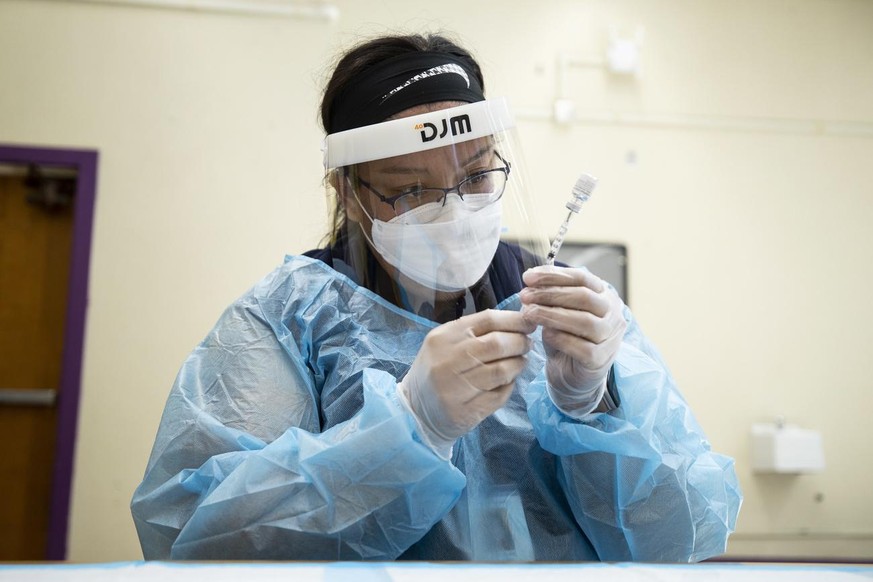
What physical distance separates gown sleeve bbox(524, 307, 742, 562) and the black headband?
1.15ft

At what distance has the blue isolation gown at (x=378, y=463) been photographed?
0.73m

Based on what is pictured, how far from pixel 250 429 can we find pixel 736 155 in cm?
285

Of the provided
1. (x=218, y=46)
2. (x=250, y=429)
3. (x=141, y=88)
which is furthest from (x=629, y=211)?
(x=250, y=429)

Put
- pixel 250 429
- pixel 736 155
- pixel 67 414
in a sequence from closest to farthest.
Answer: pixel 250 429 → pixel 67 414 → pixel 736 155

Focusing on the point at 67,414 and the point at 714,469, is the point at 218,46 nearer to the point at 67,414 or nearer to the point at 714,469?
the point at 67,414

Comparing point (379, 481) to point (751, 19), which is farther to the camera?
point (751, 19)

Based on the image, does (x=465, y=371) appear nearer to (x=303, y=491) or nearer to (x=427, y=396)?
(x=427, y=396)

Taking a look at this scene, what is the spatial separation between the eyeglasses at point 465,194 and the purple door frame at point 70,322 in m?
2.28

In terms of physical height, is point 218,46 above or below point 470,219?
above

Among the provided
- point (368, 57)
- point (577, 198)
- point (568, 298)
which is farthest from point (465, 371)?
point (368, 57)

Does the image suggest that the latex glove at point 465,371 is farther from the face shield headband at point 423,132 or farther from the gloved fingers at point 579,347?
the face shield headband at point 423,132

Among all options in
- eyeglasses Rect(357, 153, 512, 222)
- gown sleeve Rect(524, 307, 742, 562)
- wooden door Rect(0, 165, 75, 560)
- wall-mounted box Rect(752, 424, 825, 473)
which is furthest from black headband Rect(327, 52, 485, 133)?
wall-mounted box Rect(752, 424, 825, 473)

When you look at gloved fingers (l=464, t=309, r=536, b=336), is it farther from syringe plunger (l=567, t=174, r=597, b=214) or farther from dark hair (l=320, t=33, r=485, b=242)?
dark hair (l=320, t=33, r=485, b=242)

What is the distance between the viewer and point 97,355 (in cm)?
270
